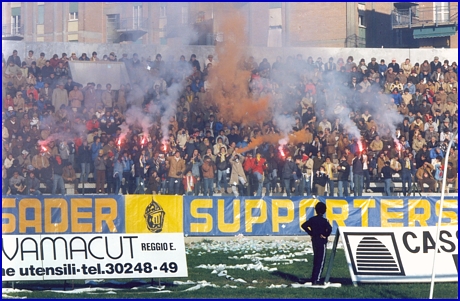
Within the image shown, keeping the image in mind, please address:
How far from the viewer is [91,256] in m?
11.2

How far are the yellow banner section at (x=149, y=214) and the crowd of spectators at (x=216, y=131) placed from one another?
111 inches

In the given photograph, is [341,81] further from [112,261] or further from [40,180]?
[112,261]

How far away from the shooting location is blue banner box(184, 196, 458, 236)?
17.8 meters

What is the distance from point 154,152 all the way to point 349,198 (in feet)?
20.4

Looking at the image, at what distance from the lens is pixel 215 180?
20.7m

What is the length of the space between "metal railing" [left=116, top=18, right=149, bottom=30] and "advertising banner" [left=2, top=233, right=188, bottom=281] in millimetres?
20880

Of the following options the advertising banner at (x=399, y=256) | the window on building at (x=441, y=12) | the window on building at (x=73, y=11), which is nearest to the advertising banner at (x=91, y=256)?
the advertising banner at (x=399, y=256)

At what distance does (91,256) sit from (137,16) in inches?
846

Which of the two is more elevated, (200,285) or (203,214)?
(203,214)

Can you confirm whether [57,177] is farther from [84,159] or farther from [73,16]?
[73,16]

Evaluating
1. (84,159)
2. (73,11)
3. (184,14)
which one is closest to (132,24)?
(184,14)

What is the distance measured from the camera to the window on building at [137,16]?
31.2m

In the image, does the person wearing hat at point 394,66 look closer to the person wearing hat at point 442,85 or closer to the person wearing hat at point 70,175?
the person wearing hat at point 442,85

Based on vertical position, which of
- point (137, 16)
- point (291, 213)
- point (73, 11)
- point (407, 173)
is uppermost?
point (73, 11)
